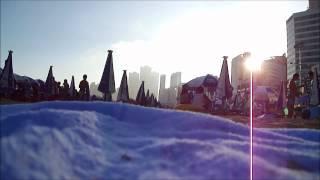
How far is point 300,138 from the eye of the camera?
150 inches

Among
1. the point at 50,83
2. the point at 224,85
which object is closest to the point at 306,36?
the point at 224,85

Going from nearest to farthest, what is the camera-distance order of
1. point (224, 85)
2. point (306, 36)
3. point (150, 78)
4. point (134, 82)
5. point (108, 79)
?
point (108, 79) → point (224, 85) → point (306, 36) → point (134, 82) → point (150, 78)

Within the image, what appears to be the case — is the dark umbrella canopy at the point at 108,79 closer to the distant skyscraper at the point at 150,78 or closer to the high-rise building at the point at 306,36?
the high-rise building at the point at 306,36

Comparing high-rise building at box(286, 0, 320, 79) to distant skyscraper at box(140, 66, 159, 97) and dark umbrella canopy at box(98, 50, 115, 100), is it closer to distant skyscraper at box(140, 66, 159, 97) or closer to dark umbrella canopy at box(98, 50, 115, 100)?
distant skyscraper at box(140, 66, 159, 97)

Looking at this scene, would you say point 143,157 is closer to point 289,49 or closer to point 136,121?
point 136,121

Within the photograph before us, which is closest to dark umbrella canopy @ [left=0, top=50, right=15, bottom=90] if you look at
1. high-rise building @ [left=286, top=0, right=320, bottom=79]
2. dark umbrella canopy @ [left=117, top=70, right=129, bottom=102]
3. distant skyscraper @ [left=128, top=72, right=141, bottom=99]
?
dark umbrella canopy @ [left=117, top=70, right=129, bottom=102]

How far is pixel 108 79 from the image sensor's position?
16.0 m

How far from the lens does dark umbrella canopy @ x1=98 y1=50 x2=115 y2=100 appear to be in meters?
15.7

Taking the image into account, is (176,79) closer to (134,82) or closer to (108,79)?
(134,82)

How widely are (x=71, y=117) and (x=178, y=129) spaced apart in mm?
1020

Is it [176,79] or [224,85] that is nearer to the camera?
[224,85]

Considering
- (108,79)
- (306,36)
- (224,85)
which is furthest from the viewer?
(306,36)

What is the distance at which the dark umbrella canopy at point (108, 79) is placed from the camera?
1574cm

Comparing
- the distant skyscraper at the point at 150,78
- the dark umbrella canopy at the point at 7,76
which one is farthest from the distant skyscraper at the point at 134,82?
the dark umbrella canopy at the point at 7,76
